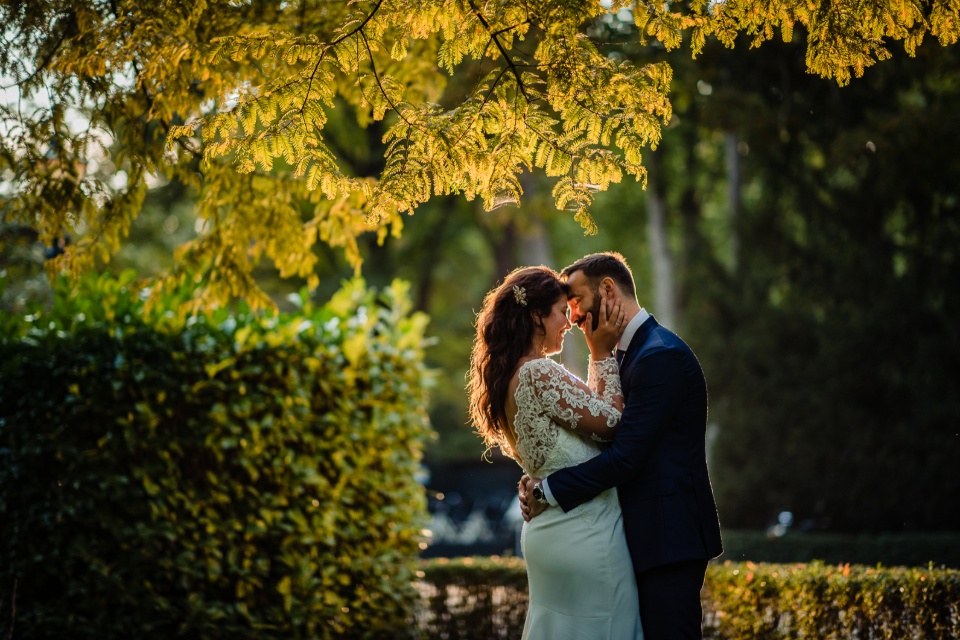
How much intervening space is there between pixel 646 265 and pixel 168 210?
1354 centimetres

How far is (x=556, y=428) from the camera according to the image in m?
4.29

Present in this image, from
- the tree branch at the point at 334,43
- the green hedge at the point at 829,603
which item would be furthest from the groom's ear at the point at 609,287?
the green hedge at the point at 829,603

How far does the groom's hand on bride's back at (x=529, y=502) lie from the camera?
4309 millimetres

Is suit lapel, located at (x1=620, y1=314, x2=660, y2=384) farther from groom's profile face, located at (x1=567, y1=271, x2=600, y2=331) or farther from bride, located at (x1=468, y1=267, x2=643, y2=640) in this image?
groom's profile face, located at (x1=567, y1=271, x2=600, y2=331)

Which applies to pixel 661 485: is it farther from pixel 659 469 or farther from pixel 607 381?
pixel 607 381

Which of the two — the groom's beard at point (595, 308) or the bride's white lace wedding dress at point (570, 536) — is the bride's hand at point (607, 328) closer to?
the groom's beard at point (595, 308)

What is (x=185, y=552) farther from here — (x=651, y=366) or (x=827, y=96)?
(x=827, y=96)

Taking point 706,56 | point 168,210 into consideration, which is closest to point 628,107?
point 706,56

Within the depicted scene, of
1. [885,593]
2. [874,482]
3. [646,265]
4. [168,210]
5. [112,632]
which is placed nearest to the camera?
[885,593]

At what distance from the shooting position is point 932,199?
11.1 metres

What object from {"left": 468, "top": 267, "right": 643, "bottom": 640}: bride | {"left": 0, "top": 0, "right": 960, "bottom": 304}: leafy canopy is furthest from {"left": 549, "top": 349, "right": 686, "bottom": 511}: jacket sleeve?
{"left": 0, "top": 0, "right": 960, "bottom": 304}: leafy canopy

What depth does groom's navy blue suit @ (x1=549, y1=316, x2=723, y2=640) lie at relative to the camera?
4.06 m

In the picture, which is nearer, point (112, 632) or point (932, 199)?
point (112, 632)

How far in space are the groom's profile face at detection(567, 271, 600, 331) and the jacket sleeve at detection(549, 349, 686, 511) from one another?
17.7 inches
